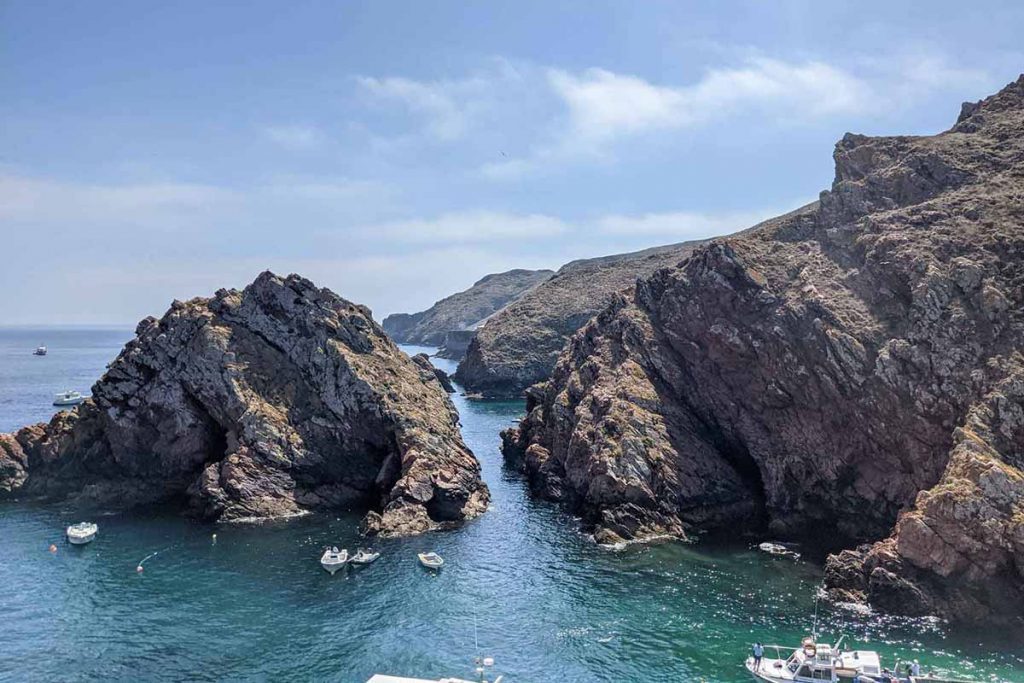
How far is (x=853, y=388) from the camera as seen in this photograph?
3282 inches

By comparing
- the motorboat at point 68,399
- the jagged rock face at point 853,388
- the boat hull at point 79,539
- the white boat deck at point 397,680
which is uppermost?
the jagged rock face at point 853,388

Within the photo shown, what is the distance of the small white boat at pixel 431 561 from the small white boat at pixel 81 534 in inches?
1452

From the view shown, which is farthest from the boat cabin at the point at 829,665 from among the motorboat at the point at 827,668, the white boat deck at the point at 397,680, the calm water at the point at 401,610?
the white boat deck at the point at 397,680

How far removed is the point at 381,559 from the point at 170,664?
84.2 ft

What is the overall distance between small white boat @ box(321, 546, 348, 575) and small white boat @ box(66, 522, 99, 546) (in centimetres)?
2718

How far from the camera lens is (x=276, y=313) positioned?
107250 mm

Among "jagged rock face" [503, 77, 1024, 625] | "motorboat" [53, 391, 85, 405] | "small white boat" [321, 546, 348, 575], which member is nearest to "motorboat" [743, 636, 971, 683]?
"jagged rock face" [503, 77, 1024, 625]

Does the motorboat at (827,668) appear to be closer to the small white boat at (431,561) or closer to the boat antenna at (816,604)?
the boat antenna at (816,604)

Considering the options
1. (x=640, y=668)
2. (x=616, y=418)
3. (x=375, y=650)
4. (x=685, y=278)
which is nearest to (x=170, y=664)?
(x=375, y=650)

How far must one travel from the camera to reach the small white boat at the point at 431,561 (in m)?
75.8

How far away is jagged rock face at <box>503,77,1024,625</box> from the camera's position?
65375 mm

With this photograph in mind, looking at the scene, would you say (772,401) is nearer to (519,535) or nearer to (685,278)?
(685,278)

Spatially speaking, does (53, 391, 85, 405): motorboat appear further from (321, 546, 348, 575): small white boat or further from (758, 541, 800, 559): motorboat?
(758, 541, 800, 559): motorboat

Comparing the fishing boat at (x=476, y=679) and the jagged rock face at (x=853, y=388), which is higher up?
the jagged rock face at (x=853, y=388)
